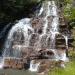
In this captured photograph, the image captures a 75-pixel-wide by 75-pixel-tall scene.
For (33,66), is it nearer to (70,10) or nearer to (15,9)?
(70,10)

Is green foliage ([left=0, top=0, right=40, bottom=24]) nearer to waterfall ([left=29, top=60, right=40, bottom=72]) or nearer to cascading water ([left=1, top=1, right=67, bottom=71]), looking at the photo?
cascading water ([left=1, top=1, right=67, bottom=71])

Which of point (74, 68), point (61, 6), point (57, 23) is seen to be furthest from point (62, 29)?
point (74, 68)

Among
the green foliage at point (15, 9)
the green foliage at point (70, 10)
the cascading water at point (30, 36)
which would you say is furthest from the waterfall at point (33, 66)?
the green foliage at point (15, 9)

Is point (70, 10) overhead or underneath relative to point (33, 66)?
overhead

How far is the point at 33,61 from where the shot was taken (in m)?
19.3

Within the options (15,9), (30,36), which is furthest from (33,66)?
(15,9)

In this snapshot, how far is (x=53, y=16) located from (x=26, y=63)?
7.47 m

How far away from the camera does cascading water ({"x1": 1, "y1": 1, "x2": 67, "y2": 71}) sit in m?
22.9

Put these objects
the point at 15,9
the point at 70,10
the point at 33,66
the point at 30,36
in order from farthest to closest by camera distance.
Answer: the point at 15,9, the point at 30,36, the point at 33,66, the point at 70,10

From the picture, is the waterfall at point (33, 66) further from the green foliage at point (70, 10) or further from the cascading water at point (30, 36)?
the green foliage at point (70, 10)

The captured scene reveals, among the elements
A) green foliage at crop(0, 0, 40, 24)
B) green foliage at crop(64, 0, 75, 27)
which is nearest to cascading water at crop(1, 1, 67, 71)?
green foliage at crop(0, 0, 40, 24)

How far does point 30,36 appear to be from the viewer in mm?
23844

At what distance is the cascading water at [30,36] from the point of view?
22859mm

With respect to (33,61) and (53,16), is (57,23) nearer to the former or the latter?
(53,16)
